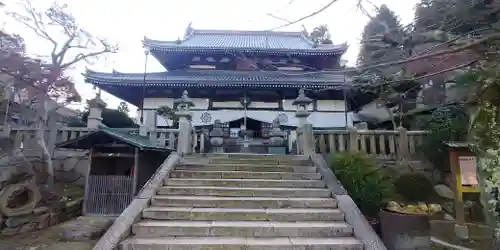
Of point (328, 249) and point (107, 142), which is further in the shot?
point (107, 142)

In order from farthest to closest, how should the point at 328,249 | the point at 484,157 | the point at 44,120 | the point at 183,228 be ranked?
the point at 44,120 → the point at 183,228 → the point at 328,249 → the point at 484,157

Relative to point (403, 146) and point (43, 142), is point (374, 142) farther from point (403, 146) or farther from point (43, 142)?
point (43, 142)

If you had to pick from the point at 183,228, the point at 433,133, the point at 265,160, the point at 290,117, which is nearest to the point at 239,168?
the point at 265,160

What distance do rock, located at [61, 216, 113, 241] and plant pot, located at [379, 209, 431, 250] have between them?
5.65 m

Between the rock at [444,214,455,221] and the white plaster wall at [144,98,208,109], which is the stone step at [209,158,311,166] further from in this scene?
the white plaster wall at [144,98,208,109]

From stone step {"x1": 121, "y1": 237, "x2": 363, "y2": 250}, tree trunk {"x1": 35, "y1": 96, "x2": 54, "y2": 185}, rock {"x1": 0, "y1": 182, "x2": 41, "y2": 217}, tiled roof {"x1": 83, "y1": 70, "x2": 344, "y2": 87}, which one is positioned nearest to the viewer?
stone step {"x1": 121, "y1": 237, "x2": 363, "y2": 250}

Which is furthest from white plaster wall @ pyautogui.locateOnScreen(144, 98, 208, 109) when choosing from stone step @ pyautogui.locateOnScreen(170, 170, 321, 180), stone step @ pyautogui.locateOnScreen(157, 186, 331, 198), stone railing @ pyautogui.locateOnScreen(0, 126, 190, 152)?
stone step @ pyautogui.locateOnScreen(157, 186, 331, 198)

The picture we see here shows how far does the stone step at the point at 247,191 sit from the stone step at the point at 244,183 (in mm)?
270

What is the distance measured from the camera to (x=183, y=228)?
14.8 ft

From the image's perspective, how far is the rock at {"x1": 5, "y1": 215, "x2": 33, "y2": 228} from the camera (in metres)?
6.11

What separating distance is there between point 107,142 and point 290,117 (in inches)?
386

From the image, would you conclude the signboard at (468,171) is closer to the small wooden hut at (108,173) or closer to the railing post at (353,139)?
the railing post at (353,139)

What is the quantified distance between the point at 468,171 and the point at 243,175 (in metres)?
4.48

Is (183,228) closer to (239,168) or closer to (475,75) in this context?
(239,168)
